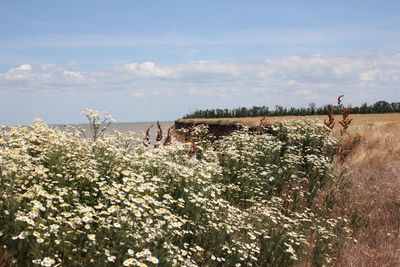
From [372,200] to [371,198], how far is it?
172 millimetres

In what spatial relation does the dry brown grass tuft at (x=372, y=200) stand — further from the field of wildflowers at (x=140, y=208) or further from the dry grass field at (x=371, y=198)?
the field of wildflowers at (x=140, y=208)

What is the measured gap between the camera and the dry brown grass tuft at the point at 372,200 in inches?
266

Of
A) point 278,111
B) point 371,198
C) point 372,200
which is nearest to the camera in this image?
point 372,200

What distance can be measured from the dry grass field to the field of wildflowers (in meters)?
0.46

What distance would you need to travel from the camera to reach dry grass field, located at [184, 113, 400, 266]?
675cm

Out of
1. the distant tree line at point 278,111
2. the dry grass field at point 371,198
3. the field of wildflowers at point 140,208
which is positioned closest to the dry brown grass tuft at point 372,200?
the dry grass field at point 371,198

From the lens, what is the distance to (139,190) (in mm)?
→ 5113

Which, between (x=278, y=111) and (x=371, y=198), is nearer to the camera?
(x=371, y=198)

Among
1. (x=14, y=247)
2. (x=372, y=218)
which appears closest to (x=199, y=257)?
(x=14, y=247)

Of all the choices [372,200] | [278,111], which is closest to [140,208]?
[372,200]

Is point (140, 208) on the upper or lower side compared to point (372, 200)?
upper

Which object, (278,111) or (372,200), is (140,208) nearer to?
(372,200)

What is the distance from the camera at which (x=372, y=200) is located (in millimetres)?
9312

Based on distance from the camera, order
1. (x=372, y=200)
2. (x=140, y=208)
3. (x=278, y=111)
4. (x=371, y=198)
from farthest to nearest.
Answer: (x=278, y=111) → (x=371, y=198) → (x=372, y=200) → (x=140, y=208)
